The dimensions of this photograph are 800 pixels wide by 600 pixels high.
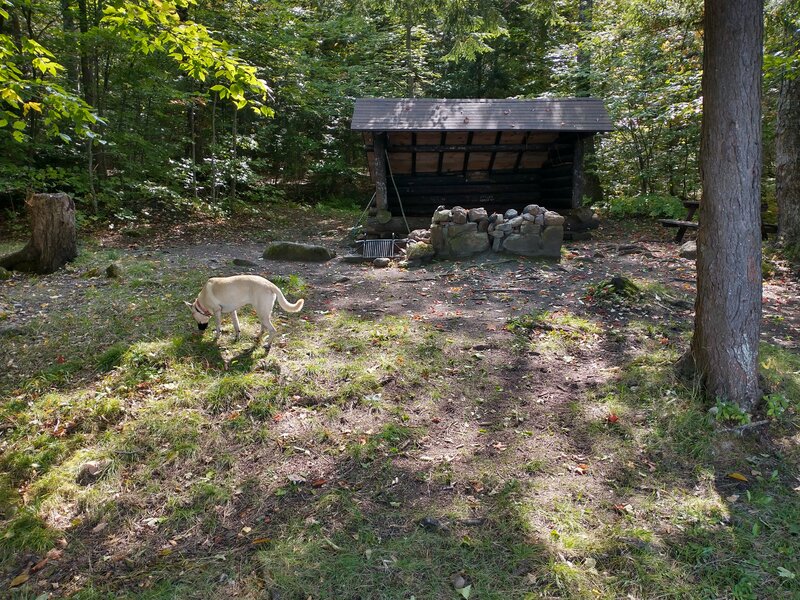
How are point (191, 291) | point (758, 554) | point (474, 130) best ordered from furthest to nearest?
1. point (474, 130)
2. point (191, 291)
3. point (758, 554)

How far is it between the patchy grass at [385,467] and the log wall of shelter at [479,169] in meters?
8.52

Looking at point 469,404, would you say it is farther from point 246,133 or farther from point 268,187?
point 246,133

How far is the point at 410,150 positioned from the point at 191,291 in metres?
7.92

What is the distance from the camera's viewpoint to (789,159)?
10.0 meters

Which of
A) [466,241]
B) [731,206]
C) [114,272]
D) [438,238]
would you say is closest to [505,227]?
[466,241]

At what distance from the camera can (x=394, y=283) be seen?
8633 millimetres

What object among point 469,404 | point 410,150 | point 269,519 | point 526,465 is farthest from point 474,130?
point 269,519

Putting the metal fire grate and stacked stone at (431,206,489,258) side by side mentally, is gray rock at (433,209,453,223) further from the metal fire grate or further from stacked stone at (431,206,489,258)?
the metal fire grate

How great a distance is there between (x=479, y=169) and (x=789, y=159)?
720 centimetres

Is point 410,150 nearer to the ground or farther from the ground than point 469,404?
farther from the ground

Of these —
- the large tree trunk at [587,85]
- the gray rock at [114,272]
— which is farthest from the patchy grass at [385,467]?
the large tree trunk at [587,85]

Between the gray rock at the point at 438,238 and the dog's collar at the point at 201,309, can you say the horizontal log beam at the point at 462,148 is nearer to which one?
the gray rock at the point at 438,238

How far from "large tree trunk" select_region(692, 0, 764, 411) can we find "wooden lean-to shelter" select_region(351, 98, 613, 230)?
8.32 meters

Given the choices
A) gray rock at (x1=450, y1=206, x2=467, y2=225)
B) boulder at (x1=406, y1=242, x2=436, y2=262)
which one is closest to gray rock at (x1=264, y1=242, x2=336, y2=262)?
boulder at (x1=406, y1=242, x2=436, y2=262)
